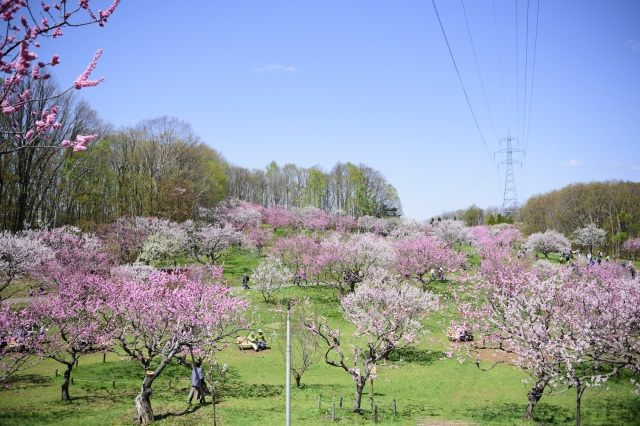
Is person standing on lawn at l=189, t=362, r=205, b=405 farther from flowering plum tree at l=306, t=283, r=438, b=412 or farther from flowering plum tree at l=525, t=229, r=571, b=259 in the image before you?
flowering plum tree at l=525, t=229, r=571, b=259

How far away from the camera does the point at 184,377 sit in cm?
2591

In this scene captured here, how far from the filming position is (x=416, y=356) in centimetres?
3116

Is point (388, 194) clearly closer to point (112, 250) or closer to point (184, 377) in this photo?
point (112, 250)

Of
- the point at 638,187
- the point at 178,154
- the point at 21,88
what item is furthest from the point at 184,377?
the point at 638,187

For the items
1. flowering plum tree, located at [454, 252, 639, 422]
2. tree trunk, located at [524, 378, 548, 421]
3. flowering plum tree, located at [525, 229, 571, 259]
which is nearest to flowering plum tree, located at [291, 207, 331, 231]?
flowering plum tree, located at [525, 229, 571, 259]

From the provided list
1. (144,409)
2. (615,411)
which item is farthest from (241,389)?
(615,411)

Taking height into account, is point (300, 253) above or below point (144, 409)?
above

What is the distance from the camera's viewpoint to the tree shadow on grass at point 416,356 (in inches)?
1185

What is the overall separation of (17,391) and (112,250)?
89.0 feet

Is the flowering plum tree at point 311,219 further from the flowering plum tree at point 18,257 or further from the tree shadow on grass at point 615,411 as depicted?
the tree shadow on grass at point 615,411

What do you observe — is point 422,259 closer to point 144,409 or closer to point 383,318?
point 383,318

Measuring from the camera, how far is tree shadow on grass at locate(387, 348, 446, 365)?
30106 millimetres

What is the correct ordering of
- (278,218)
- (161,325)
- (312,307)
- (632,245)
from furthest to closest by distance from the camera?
(278,218) → (632,245) → (312,307) → (161,325)

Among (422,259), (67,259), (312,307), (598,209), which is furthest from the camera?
(598,209)
